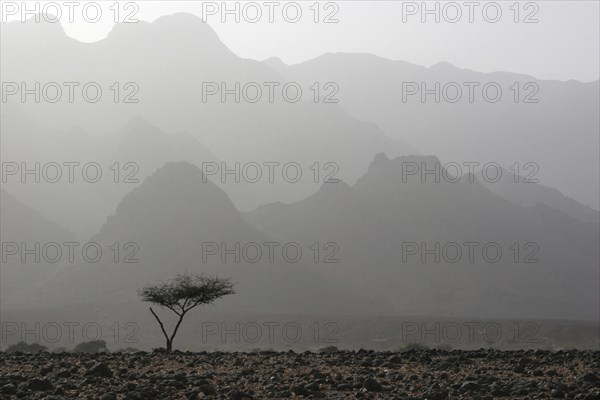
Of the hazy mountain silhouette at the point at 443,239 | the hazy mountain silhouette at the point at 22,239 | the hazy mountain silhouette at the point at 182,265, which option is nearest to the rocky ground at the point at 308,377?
the hazy mountain silhouette at the point at 182,265

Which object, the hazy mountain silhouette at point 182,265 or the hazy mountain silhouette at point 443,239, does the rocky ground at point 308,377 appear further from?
the hazy mountain silhouette at point 443,239

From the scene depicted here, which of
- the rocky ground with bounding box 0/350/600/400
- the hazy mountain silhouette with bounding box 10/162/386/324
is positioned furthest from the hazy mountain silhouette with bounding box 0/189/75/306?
the rocky ground with bounding box 0/350/600/400

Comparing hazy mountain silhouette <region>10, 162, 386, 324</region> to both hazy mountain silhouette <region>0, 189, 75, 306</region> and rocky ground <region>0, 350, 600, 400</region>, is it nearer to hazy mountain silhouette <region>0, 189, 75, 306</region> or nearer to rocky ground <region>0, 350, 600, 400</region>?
hazy mountain silhouette <region>0, 189, 75, 306</region>

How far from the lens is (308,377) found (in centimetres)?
1631

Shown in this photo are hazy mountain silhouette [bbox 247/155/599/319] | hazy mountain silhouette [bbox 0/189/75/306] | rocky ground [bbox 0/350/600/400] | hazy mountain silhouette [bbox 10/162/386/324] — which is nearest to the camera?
rocky ground [bbox 0/350/600/400]

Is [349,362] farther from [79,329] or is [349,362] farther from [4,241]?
[4,241]

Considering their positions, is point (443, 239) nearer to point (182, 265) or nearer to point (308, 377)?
point (182, 265)

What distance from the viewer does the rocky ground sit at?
46.0 feet

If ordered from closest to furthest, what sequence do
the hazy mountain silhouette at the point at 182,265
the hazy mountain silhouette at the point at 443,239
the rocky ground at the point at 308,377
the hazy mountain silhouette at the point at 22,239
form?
the rocky ground at the point at 308,377 → the hazy mountain silhouette at the point at 182,265 → the hazy mountain silhouette at the point at 22,239 → the hazy mountain silhouette at the point at 443,239

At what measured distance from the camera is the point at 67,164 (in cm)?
19525

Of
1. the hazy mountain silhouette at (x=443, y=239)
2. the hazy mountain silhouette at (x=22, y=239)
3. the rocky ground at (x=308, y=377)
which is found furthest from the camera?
the hazy mountain silhouette at (x=443, y=239)

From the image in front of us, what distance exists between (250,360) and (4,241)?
470 feet

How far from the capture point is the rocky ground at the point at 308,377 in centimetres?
1401

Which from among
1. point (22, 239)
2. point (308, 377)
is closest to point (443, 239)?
point (22, 239)
